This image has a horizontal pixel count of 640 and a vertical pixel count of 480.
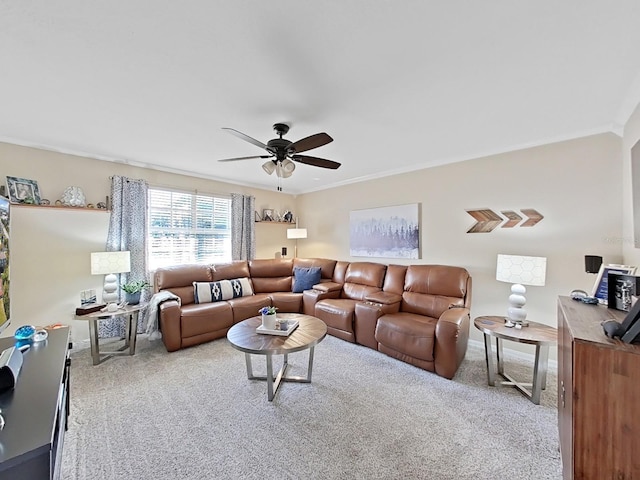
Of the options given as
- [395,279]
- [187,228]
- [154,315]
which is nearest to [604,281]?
[395,279]

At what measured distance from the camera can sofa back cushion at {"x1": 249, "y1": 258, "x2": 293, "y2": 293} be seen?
4628 mm

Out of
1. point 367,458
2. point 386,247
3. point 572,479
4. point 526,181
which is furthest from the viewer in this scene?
point 386,247

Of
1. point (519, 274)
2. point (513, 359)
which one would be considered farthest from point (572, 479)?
point (513, 359)

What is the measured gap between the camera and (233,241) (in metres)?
4.76

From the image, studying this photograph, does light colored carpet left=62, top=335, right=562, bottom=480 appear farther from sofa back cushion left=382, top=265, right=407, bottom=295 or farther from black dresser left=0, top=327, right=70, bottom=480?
sofa back cushion left=382, top=265, right=407, bottom=295

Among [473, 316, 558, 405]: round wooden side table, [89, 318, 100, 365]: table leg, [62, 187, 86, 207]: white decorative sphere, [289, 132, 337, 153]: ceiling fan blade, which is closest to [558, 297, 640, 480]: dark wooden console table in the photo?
[473, 316, 558, 405]: round wooden side table

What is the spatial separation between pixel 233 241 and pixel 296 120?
3.01 meters

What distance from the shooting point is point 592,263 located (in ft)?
7.68

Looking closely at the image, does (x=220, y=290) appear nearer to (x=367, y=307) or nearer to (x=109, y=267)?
(x=109, y=267)

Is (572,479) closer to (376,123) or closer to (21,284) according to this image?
(376,123)

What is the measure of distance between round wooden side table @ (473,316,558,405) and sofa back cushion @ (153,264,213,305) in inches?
147

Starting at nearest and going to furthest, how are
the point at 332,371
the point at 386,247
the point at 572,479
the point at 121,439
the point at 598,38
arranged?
the point at 572,479
the point at 598,38
the point at 121,439
the point at 332,371
the point at 386,247

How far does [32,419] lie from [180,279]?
10.2 feet

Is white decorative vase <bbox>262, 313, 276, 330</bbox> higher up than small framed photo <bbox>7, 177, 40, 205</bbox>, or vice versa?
small framed photo <bbox>7, 177, 40, 205</bbox>
